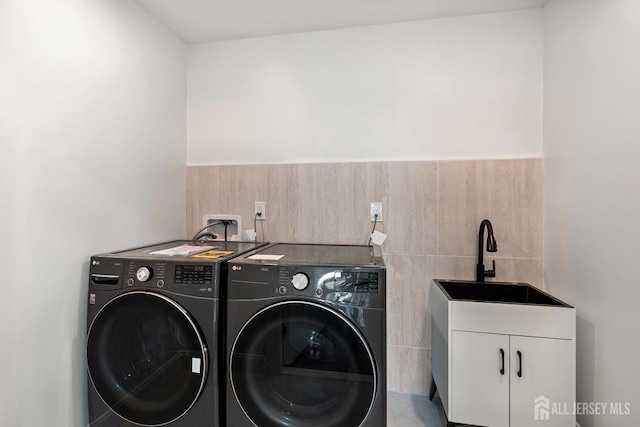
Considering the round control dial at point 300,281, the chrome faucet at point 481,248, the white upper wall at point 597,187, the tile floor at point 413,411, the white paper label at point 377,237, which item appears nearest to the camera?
the white upper wall at point 597,187

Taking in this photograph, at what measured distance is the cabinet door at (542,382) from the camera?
52.5 inches

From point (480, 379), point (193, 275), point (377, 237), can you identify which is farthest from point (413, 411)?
point (193, 275)

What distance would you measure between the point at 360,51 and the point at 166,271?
174cm

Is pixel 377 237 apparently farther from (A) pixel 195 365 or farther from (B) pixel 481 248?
(A) pixel 195 365

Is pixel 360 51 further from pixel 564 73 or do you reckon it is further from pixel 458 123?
pixel 564 73

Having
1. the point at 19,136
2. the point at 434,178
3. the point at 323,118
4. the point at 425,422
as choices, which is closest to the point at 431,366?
the point at 425,422

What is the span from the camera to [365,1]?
1.71 metres

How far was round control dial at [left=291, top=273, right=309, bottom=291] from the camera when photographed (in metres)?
1.25

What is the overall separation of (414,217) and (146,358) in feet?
5.28

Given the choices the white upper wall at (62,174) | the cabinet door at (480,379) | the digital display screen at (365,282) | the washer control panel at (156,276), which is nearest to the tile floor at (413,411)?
the cabinet door at (480,379)

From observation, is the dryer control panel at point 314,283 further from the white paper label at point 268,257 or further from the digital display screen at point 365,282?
the white paper label at point 268,257

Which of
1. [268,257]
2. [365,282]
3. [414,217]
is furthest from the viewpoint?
[414,217]

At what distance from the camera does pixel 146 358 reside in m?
1.36

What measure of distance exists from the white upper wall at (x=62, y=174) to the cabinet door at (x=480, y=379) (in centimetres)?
178
